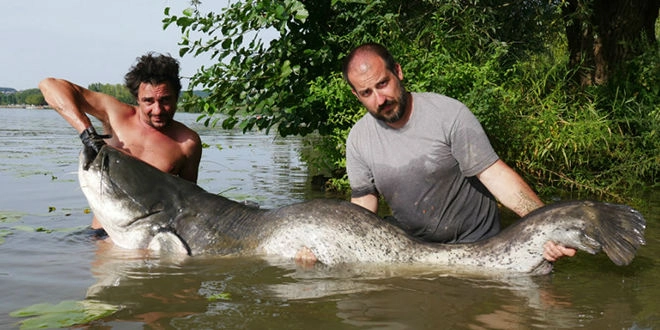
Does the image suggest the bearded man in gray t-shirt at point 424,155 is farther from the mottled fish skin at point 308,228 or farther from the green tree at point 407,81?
the green tree at point 407,81

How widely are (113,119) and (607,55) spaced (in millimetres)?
7466

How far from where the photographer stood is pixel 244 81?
780 centimetres

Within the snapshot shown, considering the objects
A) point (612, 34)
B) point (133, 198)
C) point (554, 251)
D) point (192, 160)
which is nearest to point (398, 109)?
point (554, 251)

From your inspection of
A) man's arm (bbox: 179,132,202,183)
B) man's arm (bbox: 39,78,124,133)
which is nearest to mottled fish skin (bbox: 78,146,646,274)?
man's arm (bbox: 39,78,124,133)

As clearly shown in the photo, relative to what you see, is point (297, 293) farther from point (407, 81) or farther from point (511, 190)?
point (407, 81)

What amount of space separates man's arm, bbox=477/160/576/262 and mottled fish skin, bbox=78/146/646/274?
0.13 meters

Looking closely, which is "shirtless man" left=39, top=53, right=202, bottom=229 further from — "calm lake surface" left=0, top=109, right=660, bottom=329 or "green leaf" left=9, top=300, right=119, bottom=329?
"green leaf" left=9, top=300, right=119, bottom=329

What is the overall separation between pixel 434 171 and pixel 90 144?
8.01 ft

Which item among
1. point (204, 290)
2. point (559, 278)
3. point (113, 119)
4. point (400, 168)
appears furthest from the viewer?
point (113, 119)

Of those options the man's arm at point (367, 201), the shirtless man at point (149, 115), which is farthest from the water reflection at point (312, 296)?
the shirtless man at point (149, 115)

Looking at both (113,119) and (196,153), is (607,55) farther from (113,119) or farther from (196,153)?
(113,119)

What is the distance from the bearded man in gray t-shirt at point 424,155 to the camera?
454 cm

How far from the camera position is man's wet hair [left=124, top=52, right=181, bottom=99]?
5520mm

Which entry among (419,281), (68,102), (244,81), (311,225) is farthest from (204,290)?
(244,81)
